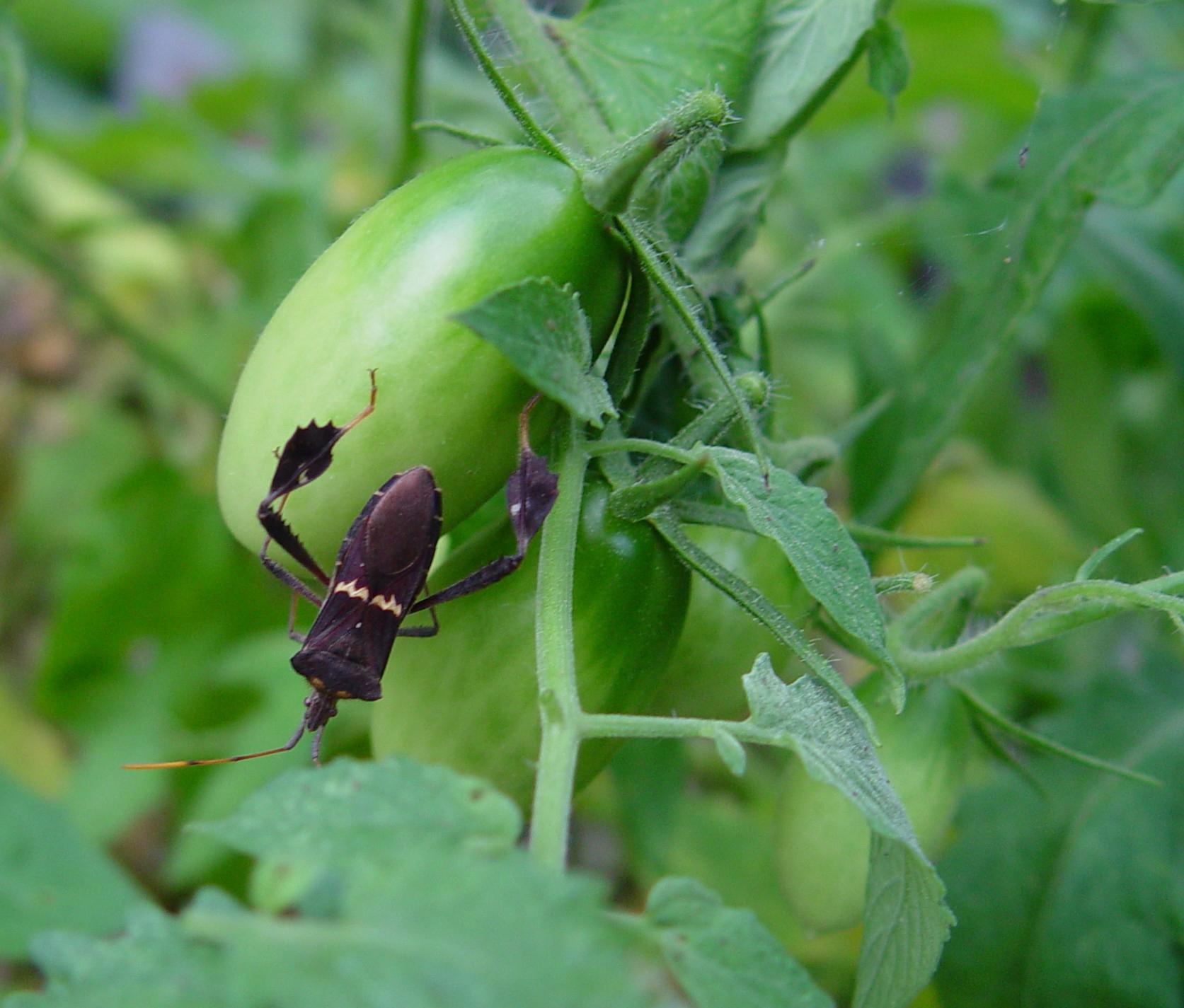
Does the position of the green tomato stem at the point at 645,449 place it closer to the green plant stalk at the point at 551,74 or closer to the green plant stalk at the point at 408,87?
the green plant stalk at the point at 551,74

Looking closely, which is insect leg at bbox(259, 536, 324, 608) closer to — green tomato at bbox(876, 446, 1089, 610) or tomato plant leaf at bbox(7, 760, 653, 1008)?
tomato plant leaf at bbox(7, 760, 653, 1008)

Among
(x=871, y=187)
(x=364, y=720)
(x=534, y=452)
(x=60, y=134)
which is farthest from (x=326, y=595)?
(x=871, y=187)

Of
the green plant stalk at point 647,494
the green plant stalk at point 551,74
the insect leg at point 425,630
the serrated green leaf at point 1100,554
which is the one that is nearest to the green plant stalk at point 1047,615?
the serrated green leaf at point 1100,554

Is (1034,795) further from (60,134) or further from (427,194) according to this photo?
(60,134)

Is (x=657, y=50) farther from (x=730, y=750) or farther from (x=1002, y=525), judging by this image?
(x=1002, y=525)

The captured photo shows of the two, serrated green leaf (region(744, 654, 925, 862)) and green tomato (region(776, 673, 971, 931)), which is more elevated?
serrated green leaf (region(744, 654, 925, 862))

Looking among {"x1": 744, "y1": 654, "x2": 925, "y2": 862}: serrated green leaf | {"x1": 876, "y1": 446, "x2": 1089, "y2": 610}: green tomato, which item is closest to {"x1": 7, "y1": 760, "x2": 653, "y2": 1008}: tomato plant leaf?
{"x1": 744, "y1": 654, "x2": 925, "y2": 862}: serrated green leaf
